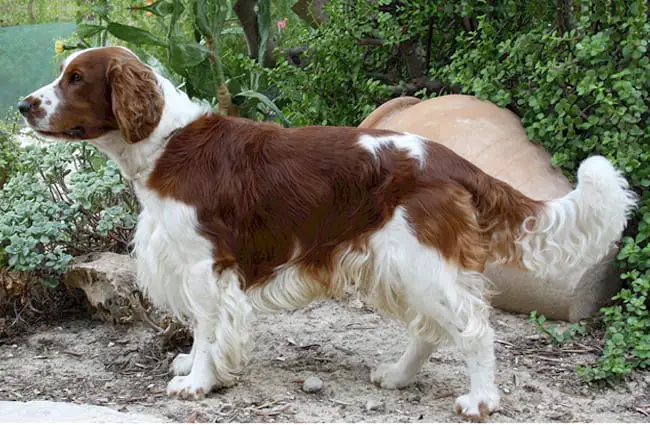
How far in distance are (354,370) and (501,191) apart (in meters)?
1.15

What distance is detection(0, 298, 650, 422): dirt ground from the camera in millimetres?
3615

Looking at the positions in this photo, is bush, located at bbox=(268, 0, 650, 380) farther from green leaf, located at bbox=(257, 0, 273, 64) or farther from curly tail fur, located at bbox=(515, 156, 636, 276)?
curly tail fur, located at bbox=(515, 156, 636, 276)

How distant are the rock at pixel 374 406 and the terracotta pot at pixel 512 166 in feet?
4.06

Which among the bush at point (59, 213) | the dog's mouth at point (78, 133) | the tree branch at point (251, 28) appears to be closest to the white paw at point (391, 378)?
the dog's mouth at point (78, 133)

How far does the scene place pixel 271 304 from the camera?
3.68 meters

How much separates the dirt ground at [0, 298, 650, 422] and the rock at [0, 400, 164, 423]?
1.17ft

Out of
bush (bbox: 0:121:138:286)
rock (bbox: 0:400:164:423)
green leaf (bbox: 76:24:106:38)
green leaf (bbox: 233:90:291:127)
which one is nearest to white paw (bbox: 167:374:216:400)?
rock (bbox: 0:400:164:423)

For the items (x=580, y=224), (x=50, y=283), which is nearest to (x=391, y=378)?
(x=580, y=224)

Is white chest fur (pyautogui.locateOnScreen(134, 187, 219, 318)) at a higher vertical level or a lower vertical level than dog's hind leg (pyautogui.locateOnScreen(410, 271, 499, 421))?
higher

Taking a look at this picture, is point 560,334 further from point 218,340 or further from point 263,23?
point 263,23

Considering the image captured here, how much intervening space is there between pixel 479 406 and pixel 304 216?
1029 millimetres

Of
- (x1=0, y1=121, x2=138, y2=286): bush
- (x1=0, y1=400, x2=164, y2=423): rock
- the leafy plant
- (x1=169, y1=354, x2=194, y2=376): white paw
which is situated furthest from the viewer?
(x1=0, y1=121, x2=138, y2=286): bush

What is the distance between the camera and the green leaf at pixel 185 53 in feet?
18.7

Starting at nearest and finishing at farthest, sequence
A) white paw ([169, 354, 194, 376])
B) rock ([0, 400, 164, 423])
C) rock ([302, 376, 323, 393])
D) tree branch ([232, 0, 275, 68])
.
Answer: rock ([0, 400, 164, 423]), rock ([302, 376, 323, 393]), white paw ([169, 354, 194, 376]), tree branch ([232, 0, 275, 68])
